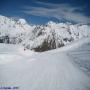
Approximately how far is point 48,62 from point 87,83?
1.72 metres

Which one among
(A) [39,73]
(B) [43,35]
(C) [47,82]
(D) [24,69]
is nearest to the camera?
(C) [47,82]

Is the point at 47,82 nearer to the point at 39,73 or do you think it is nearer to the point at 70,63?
the point at 39,73

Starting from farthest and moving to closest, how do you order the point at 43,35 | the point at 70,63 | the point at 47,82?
the point at 43,35
the point at 70,63
the point at 47,82

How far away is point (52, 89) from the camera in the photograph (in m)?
4.43

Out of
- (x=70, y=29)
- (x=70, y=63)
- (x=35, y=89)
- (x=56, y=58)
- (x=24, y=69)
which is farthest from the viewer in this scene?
(x=70, y=29)

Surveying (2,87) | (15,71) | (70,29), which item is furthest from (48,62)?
(70,29)

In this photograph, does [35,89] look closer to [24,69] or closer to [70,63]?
[24,69]

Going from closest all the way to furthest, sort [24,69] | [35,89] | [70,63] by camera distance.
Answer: [35,89]
[24,69]
[70,63]

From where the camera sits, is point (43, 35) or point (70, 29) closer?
point (43, 35)

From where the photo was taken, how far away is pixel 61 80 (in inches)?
191

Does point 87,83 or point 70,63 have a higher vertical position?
point 70,63

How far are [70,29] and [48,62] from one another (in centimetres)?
15699

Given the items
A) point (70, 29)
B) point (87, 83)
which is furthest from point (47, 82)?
point (70, 29)

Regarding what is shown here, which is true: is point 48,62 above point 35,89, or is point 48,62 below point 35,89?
above
